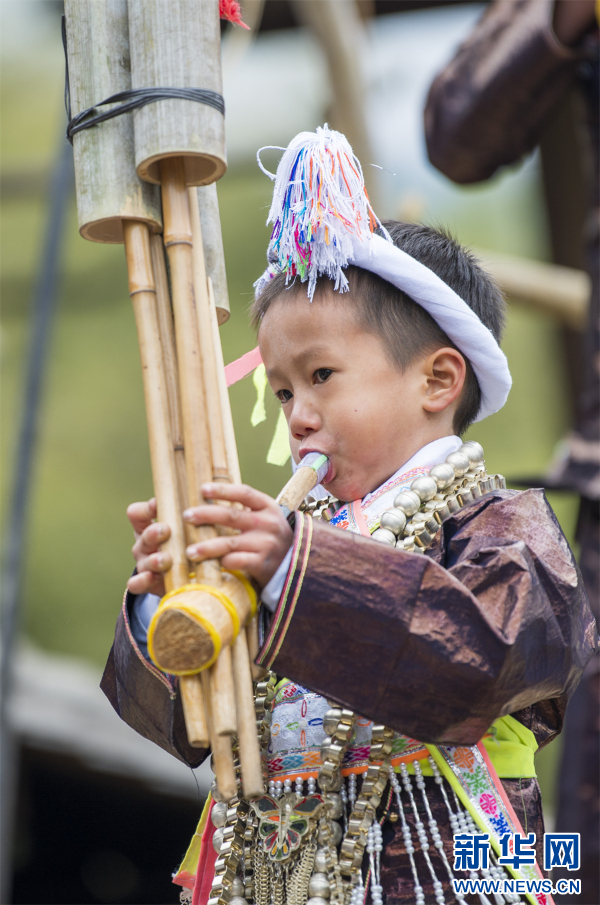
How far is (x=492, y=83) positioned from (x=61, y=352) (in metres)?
2.84

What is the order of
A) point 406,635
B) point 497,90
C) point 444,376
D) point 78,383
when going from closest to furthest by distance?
point 406,635
point 444,376
point 497,90
point 78,383

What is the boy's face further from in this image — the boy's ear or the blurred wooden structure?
the blurred wooden structure

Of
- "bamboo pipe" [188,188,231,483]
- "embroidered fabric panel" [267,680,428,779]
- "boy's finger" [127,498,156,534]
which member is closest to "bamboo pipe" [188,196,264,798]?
"bamboo pipe" [188,188,231,483]

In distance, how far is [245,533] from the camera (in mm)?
A: 958

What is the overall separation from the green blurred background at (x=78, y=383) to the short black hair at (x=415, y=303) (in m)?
2.69

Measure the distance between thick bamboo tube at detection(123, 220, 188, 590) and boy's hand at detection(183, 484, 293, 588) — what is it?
0.04 meters

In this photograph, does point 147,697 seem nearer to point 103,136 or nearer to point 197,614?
point 197,614

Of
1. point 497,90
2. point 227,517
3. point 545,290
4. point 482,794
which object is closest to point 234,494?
point 227,517

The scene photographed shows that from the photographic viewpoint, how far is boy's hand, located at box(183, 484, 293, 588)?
94 cm

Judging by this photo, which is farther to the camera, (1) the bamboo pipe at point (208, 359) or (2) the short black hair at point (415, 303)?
(2) the short black hair at point (415, 303)

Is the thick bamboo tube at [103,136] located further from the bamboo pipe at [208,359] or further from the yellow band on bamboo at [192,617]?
the yellow band on bamboo at [192,617]

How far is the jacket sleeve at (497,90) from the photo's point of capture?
2.74m

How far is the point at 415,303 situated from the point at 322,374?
0.18 metres

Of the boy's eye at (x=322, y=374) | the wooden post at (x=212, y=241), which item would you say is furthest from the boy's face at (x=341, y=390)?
the wooden post at (x=212, y=241)
